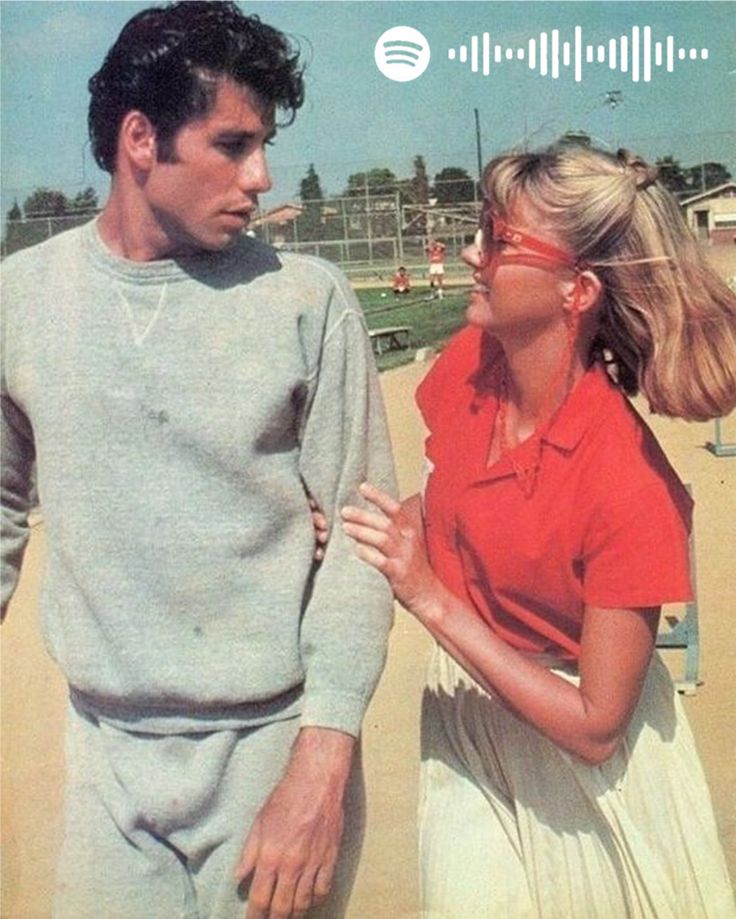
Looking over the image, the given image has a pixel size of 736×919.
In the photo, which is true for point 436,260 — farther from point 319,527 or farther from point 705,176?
point 319,527

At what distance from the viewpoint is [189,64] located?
1497 millimetres

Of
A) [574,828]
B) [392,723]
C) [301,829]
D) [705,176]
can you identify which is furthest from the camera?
[392,723]

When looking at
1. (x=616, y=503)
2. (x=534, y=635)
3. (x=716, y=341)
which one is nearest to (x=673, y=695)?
(x=534, y=635)

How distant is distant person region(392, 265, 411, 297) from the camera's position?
192 centimetres

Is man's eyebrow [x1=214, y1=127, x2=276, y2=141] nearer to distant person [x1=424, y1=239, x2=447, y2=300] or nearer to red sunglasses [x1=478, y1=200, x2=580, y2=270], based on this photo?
red sunglasses [x1=478, y1=200, x2=580, y2=270]

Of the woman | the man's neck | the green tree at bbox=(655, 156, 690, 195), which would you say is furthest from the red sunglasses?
the man's neck

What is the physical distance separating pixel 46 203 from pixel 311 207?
352 millimetres

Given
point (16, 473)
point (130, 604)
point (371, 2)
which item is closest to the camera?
point (130, 604)

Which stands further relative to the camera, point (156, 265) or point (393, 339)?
point (393, 339)

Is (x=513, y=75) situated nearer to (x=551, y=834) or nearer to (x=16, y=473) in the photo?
(x=16, y=473)

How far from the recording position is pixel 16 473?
1.62 m

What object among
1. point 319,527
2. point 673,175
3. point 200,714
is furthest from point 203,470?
point 673,175

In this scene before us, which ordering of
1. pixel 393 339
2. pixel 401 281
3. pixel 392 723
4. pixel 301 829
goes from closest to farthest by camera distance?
pixel 301 829 → pixel 401 281 → pixel 393 339 → pixel 392 723

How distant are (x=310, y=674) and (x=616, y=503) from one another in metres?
0.36
